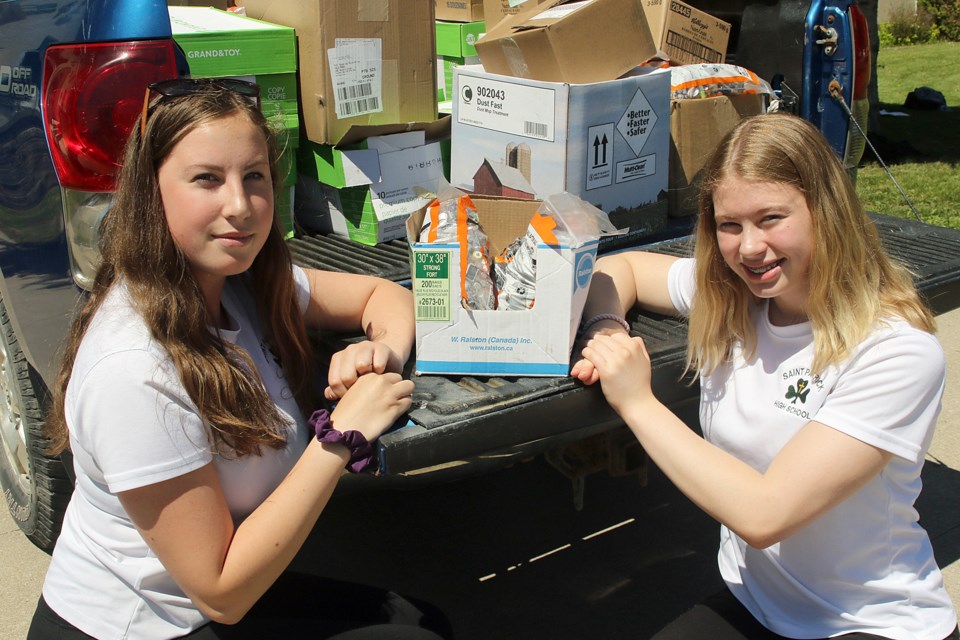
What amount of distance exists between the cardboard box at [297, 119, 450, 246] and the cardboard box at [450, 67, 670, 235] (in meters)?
0.23

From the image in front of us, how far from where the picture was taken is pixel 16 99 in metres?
2.29

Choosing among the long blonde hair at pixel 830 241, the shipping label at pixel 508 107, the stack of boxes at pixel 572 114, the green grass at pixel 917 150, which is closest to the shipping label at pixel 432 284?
the long blonde hair at pixel 830 241

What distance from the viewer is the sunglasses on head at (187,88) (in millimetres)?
1749

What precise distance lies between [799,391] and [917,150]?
8546 mm

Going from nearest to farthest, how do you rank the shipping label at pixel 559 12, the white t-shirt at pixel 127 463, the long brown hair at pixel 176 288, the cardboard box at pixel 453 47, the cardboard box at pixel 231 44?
→ 1. the white t-shirt at pixel 127 463
2. the long brown hair at pixel 176 288
3. the cardboard box at pixel 231 44
4. the shipping label at pixel 559 12
5. the cardboard box at pixel 453 47

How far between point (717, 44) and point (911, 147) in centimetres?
662

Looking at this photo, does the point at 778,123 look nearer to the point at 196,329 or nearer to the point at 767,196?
the point at 767,196

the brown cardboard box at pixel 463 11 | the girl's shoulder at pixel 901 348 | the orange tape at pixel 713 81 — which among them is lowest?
the girl's shoulder at pixel 901 348

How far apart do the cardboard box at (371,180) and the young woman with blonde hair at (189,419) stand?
1289 mm

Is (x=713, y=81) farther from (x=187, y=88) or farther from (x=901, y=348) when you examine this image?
(x=187, y=88)

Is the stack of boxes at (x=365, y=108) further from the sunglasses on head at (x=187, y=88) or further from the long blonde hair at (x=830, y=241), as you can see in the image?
the long blonde hair at (x=830, y=241)

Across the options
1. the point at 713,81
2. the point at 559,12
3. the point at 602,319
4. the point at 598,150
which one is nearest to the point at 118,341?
the point at 602,319

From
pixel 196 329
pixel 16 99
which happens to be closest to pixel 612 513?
pixel 196 329

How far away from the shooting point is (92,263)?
7.16 ft
